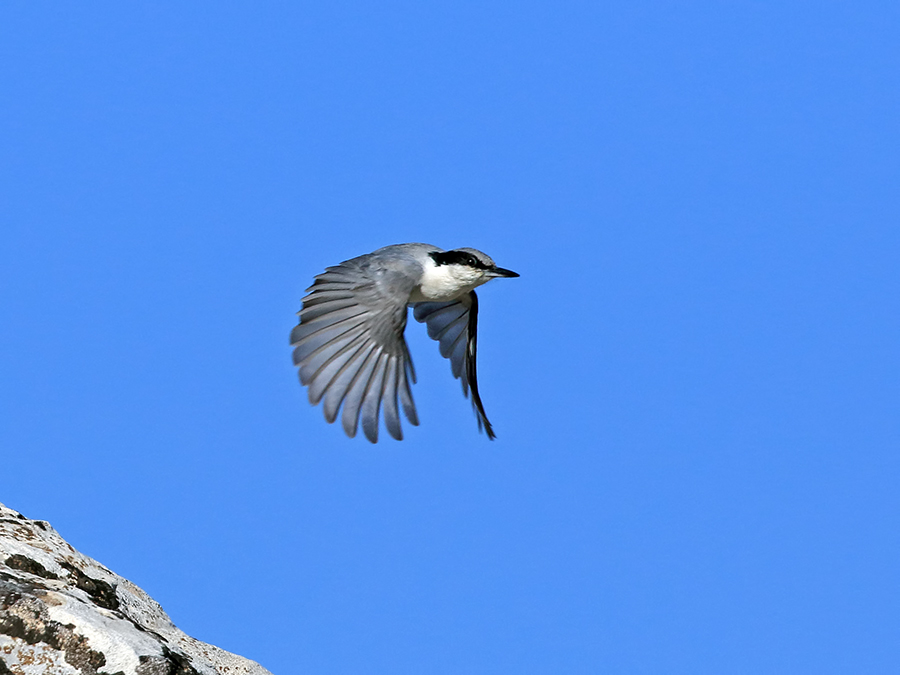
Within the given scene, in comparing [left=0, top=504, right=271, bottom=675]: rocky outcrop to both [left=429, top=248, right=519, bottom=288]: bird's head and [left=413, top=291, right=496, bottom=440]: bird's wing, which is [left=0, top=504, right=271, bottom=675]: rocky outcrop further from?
[left=413, top=291, right=496, bottom=440]: bird's wing

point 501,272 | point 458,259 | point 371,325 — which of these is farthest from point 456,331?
point 371,325

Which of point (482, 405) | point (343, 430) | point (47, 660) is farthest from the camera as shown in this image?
point (482, 405)

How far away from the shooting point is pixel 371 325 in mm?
6578

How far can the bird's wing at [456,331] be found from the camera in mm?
8344

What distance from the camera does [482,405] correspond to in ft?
26.7

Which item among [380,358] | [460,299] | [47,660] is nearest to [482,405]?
[460,299]

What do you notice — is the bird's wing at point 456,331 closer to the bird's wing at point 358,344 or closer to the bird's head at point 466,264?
the bird's head at point 466,264

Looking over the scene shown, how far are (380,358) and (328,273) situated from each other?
25.2 inches

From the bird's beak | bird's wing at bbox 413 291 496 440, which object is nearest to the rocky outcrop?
the bird's beak

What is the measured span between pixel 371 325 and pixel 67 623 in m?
2.89

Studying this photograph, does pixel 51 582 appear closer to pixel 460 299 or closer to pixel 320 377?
pixel 320 377

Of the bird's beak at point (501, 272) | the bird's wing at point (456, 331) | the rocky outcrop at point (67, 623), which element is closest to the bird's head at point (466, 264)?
the bird's beak at point (501, 272)

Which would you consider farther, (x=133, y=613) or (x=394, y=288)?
(x=394, y=288)

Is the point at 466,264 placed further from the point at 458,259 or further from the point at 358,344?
the point at 358,344
